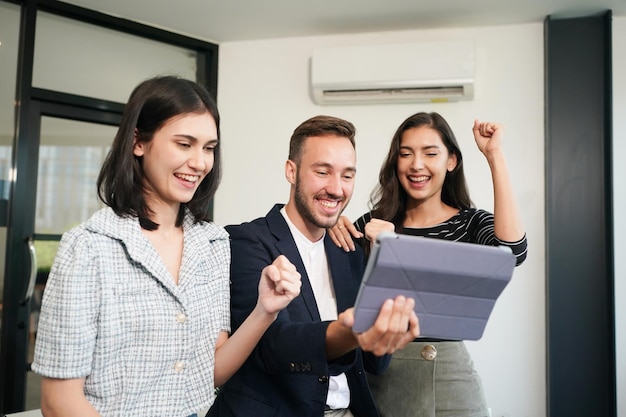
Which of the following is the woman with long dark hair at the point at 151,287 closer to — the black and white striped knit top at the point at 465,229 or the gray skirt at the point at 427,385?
the gray skirt at the point at 427,385

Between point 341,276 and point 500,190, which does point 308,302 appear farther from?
point 500,190

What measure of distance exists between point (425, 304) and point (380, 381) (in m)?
0.78

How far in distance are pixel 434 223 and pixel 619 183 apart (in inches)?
73.8

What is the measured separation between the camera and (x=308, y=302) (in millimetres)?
1565

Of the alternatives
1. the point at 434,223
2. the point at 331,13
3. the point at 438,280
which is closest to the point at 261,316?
the point at 438,280

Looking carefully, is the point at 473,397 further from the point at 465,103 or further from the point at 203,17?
the point at 203,17

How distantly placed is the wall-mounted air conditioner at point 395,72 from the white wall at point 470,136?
89mm

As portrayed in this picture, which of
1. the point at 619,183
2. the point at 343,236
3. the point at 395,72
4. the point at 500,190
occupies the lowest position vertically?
the point at 343,236

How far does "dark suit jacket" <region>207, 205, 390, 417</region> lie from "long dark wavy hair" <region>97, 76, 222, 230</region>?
0.29m

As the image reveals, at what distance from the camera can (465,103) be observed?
3.53 metres

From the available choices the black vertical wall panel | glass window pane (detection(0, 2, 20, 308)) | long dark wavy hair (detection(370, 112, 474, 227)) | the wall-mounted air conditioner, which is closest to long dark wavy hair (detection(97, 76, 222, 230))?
long dark wavy hair (detection(370, 112, 474, 227))

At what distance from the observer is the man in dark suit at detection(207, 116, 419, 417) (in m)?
1.36

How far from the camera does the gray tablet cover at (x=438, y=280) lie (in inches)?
40.5

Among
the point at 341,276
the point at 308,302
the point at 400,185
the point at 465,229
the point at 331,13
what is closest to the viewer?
the point at 308,302
